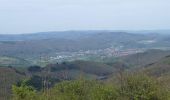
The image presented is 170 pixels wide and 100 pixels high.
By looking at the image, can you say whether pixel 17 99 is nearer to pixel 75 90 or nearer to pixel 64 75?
pixel 75 90

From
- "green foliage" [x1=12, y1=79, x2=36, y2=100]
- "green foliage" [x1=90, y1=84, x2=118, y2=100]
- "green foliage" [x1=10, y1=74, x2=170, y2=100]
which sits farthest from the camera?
"green foliage" [x1=90, y1=84, x2=118, y2=100]

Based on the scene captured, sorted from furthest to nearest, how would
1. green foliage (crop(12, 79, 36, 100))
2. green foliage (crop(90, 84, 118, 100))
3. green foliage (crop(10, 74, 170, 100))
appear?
1. green foliage (crop(90, 84, 118, 100))
2. green foliage (crop(10, 74, 170, 100))
3. green foliage (crop(12, 79, 36, 100))

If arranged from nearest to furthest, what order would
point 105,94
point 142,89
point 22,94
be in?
point 22,94
point 105,94
point 142,89

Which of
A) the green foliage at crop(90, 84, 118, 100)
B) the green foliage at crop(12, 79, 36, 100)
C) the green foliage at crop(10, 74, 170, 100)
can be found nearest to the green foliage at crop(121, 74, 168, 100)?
the green foliage at crop(10, 74, 170, 100)

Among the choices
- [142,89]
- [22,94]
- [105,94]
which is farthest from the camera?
[142,89]

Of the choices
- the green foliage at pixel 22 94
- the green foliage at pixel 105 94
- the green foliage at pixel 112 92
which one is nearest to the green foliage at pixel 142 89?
the green foliage at pixel 112 92

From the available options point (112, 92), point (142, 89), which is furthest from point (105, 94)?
point (142, 89)

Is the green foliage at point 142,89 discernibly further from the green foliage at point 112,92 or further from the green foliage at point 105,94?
the green foliage at point 105,94

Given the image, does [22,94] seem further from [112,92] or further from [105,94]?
[112,92]

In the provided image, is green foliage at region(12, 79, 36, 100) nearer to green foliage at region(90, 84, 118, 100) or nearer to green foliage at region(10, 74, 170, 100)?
green foliage at region(10, 74, 170, 100)

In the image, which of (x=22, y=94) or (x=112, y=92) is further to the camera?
(x=112, y=92)

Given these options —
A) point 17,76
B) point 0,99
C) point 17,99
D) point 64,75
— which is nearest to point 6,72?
point 17,76
